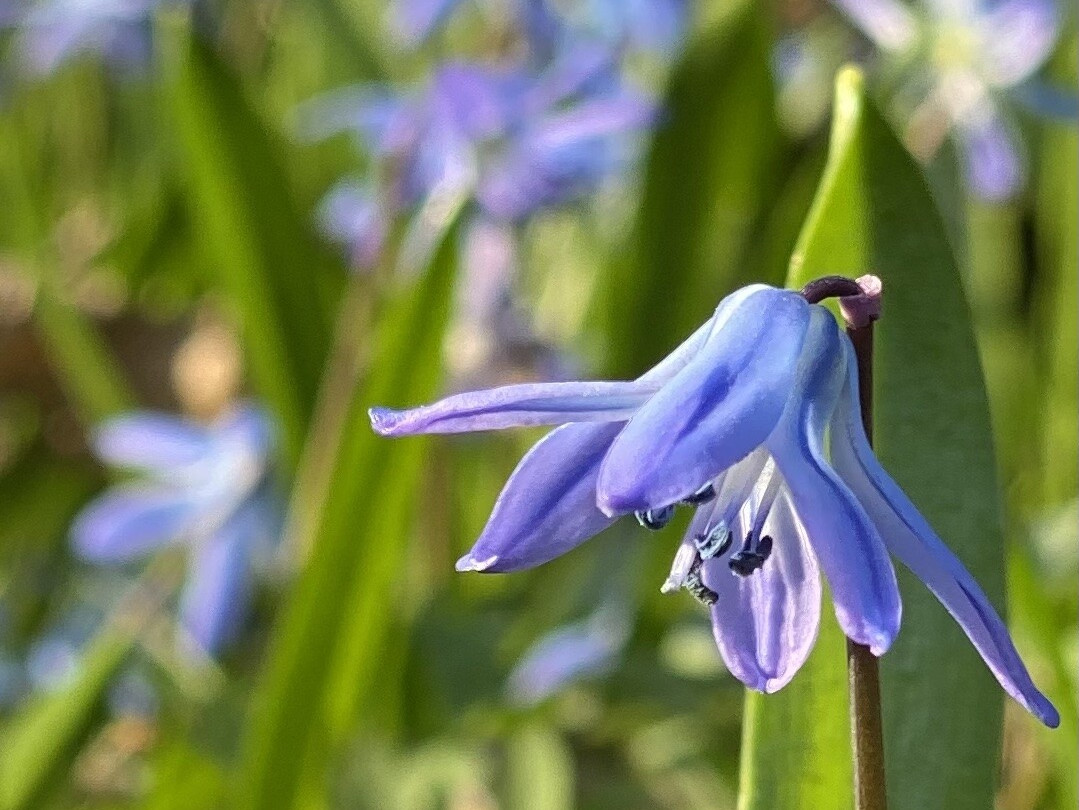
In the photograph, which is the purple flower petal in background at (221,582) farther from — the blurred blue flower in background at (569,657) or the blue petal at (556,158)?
the blue petal at (556,158)

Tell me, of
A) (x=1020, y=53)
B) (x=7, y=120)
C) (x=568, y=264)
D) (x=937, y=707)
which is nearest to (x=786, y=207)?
(x=1020, y=53)

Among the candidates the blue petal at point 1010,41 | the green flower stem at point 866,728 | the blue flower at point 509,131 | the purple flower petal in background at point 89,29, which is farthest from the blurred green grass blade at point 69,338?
the green flower stem at point 866,728

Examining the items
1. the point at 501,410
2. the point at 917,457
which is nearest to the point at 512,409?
the point at 501,410

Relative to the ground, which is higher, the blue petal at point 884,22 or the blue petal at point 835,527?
the blue petal at point 835,527

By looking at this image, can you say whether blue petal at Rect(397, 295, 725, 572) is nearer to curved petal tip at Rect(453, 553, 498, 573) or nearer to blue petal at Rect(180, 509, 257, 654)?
curved petal tip at Rect(453, 553, 498, 573)

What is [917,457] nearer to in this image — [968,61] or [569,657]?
[569,657]

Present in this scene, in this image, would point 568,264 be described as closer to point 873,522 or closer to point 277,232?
point 277,232

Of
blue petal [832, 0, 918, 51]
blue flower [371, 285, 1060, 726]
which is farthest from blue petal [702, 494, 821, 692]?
blue petal [832, 0, 918, 51]
